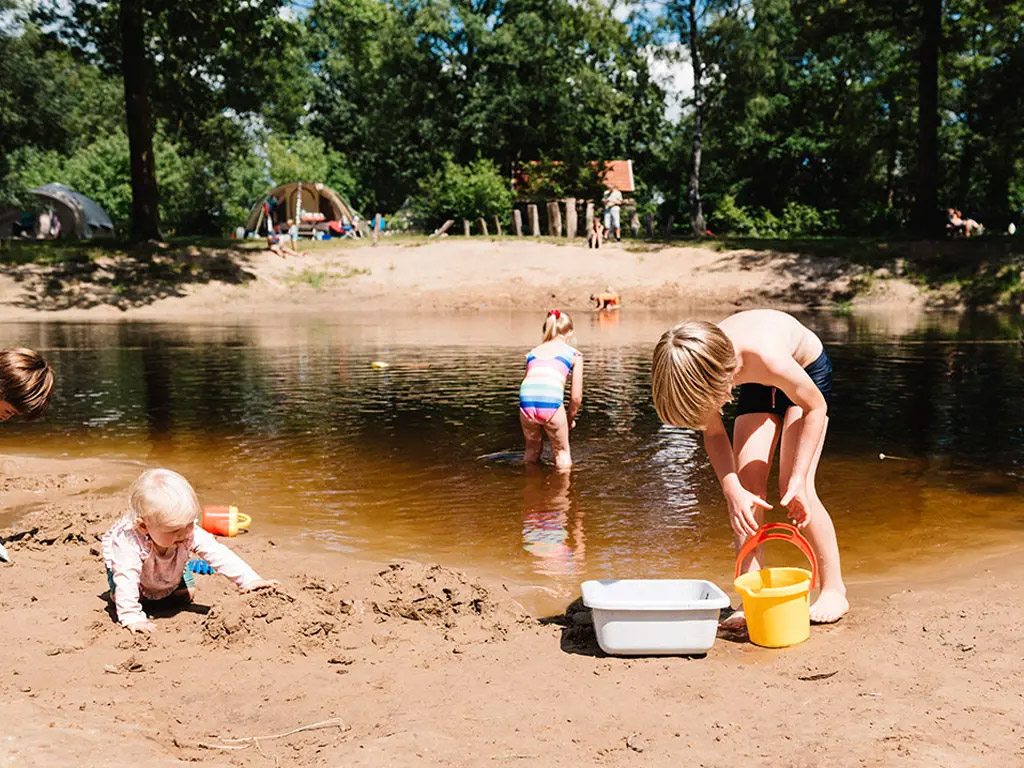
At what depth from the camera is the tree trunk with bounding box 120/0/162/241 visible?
28.5 meters

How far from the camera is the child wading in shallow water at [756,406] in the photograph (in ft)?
14.6

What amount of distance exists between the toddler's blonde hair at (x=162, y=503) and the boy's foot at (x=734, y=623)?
255 centimetres

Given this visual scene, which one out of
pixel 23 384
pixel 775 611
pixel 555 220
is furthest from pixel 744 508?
pixel 555 220

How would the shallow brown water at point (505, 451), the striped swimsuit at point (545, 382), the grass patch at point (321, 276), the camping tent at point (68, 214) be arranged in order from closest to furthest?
the shallow brown water at point (505, 451) < the striped swimsuit at point (545, 382) < the grass patch at point (321, 276) < the camping tent at point (68, 214)

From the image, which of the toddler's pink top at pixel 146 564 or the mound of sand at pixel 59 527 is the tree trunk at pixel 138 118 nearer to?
the mound of sand at pixel 59 527

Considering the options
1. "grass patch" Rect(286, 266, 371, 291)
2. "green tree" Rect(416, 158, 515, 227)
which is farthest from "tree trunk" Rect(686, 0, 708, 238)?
"grass patch" Rect(286, 266, 371, 291)

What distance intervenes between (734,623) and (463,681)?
1424 mm

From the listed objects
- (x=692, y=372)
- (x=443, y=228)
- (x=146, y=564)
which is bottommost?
(x=146, y=564)

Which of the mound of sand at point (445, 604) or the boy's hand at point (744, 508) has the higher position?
the boy's hand at point (744, 508)

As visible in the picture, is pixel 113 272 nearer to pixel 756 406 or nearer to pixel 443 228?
pixel 443 228

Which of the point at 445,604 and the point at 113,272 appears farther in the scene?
the point at 113,272

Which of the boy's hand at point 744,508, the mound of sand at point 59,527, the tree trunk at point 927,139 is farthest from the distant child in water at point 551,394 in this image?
the tree trunk at point 927,139

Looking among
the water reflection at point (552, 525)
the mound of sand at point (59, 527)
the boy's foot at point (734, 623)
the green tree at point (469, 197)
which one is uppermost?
the green tree at point (469, 197)

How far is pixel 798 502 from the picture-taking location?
192 inches
